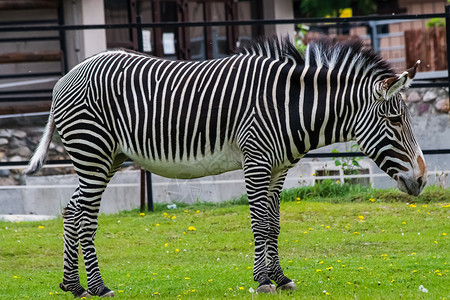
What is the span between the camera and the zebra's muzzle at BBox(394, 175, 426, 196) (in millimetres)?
6496

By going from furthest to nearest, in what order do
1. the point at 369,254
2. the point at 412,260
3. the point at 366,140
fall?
the point at 369,254 → the point at 412,260 → the point at 366,140

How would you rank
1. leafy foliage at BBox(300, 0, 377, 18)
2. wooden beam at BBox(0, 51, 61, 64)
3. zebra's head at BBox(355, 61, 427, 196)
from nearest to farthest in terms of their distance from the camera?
zebra's head at BBox(355, 61, 427, 196)
wooden beam at BBox(0, 51, 61, 64)
leafy foliage at BBox(300, 0, 377, 18)

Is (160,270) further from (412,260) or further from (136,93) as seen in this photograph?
(412,260)

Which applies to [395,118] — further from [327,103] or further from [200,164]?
[200,164]

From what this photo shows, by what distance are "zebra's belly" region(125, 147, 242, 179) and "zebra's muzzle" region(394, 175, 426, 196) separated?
1386 millimetres

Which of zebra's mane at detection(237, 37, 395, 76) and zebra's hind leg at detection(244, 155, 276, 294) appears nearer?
zebra's hind leg at detection(244, 155, 276, 294)

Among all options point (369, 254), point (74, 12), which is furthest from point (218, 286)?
point (74, 12)

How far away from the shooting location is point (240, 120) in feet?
22.6

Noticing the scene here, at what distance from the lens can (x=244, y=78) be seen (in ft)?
22.9

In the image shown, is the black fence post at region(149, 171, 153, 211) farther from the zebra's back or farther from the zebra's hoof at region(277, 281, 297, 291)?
the zebra's hoof at region(277, 281, 297, 291)

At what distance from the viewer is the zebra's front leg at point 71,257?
23.6 feet

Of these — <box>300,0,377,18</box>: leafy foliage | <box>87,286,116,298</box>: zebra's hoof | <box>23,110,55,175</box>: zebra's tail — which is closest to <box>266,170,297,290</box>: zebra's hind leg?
<box>87,286,116,298</box>: zebra's hoof

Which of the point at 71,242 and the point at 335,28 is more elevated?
the point at 335,28

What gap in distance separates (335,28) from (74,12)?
27.8ft
